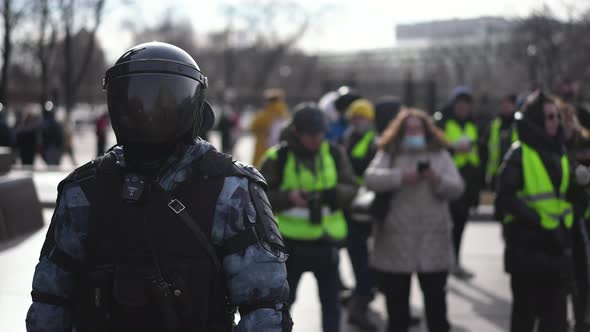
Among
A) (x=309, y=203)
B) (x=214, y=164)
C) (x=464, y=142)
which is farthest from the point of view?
(x=464, y=142)

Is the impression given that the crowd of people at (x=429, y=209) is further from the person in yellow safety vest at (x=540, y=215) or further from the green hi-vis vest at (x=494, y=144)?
the green hi-vis vest at (x=494, y=144)

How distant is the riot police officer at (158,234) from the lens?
7.06ft

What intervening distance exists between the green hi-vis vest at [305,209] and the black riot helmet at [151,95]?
272 centimetres

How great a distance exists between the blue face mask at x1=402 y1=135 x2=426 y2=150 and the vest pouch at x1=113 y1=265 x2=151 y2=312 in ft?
10.9

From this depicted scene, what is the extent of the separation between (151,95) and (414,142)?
319 cm

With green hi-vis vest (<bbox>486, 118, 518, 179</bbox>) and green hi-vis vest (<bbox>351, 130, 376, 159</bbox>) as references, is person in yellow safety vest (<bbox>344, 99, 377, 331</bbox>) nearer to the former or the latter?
green hi-vis vest (<bbox>351, 130, 376, 159</bbox>)

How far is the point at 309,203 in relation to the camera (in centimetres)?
498

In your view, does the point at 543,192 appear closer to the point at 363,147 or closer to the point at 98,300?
the point at 363,147

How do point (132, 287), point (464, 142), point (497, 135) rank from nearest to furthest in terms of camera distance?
point (132, 287), point (464, 142), point (497, 135)

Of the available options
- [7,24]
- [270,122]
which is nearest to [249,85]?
[7,24]

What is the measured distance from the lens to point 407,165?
17.1 feet

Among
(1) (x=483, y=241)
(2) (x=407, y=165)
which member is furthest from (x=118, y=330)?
(1) (x=483, y=241)

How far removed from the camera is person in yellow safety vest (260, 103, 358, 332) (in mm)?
4992

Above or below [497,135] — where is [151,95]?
above
